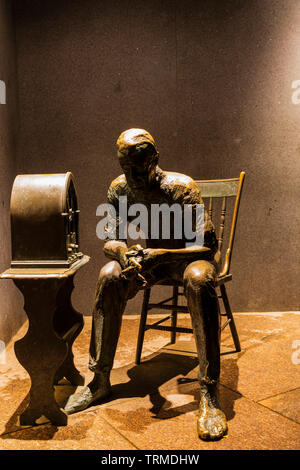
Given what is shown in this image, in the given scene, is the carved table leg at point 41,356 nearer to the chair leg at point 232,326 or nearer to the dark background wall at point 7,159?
the dark background wall at point 7,159

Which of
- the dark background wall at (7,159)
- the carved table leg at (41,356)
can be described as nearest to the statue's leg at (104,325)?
the carved table leg at (41,356)

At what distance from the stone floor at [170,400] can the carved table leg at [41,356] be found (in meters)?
0.07

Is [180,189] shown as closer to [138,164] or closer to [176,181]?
[176,181]

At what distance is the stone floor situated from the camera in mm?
1759

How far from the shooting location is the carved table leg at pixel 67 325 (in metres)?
2.24

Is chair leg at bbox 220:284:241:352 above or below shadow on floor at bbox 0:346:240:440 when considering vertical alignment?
above

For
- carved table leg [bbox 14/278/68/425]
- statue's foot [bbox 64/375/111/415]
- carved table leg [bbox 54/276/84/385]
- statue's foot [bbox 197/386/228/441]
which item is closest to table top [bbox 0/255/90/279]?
carved table leg [bbox 14/278/68/425]

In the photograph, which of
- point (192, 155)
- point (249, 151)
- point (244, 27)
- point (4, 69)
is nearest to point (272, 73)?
point (244, 27)

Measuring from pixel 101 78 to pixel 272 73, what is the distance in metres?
1.42

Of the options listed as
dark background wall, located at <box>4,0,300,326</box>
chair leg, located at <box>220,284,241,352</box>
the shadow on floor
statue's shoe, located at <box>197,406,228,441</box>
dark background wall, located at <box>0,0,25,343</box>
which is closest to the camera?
statue's shoe, located at <box>197,406,228,441</box>

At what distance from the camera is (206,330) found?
190 cm

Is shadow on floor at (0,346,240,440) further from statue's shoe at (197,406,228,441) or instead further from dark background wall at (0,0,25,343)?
dark background wall at (0,0,25,343)

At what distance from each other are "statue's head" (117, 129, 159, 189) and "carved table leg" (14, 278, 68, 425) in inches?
27.9
